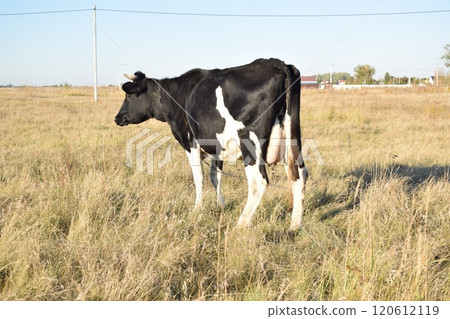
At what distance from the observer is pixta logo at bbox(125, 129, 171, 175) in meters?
7.02

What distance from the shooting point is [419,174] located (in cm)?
669

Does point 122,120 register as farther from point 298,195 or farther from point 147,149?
point 298,195

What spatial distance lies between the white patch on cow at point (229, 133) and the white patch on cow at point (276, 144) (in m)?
0.36

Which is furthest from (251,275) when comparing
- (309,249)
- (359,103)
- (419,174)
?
(359,103)

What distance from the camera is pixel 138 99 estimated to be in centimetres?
654

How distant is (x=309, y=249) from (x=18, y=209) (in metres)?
3.00

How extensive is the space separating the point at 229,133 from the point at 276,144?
→ 0.57m

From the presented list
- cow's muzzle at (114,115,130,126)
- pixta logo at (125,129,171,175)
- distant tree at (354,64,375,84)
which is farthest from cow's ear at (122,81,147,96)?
distant tree at (354,64,375,84)

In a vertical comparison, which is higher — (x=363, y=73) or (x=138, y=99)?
(x=363, y=73)

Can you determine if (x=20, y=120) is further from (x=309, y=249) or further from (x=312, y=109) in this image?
(x=309, y=249)

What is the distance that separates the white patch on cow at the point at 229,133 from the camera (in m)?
4.53

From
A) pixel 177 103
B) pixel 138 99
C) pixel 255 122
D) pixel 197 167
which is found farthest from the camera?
pixel 138 99

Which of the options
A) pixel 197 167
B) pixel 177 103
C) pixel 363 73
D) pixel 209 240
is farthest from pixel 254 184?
pixel 363 73

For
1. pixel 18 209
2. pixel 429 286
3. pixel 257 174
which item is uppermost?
pixel 257 174
